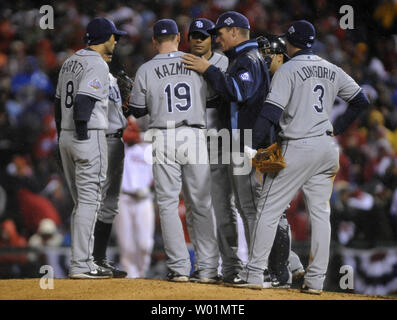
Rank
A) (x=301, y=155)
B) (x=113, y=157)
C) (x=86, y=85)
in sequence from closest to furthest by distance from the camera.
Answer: (x=301, y=155)
(x=86, y=85)
(x=113, y=157)

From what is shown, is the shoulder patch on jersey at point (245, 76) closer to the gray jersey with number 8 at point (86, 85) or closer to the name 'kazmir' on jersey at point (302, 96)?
the name 'kazmir' on jersey at point (302, 96)

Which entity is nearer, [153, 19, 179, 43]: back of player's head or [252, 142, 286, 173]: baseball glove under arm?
[252, 142, 286, 173]: baseball glove under arm

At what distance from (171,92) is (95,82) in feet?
1.87

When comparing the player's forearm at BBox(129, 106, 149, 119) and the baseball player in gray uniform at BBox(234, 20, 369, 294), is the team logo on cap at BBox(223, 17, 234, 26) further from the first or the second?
the player's forearm at BBox(129, 106, 149, 119)

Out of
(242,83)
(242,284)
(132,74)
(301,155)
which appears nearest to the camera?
(301,155)

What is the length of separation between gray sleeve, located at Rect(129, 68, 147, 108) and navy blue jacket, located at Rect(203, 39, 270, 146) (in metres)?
0.47

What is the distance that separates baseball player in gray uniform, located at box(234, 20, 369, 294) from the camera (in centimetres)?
489

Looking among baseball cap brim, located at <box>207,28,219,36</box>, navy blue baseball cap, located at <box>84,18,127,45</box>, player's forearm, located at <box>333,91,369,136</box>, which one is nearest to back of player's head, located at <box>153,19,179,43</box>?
baseball cap brim, located at <box>207,28,219,36</box>

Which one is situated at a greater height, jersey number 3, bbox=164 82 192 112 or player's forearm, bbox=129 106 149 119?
jersey number 3, bbox=164 82 192 112

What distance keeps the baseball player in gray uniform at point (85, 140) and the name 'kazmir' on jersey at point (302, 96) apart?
52.1 inches

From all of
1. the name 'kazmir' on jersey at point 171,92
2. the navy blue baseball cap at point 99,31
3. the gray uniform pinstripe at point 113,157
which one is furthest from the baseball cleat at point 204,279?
the navy blue baseball cap at point 99,31

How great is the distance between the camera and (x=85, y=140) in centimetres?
530

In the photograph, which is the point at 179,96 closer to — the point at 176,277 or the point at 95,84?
the point at 95,84

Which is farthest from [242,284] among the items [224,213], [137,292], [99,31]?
[99,31]
